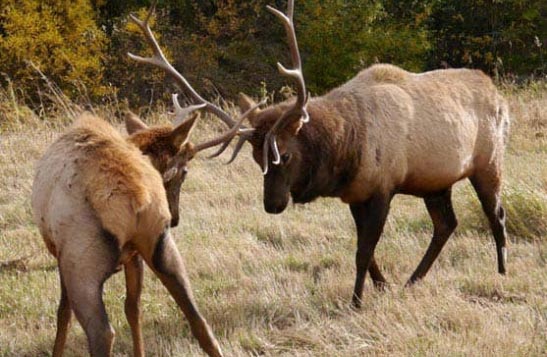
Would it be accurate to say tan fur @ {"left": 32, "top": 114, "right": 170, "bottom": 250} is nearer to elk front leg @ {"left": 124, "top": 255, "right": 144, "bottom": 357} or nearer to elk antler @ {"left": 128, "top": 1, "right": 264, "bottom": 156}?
elk front leg @ {"left": 124, "top": 255, "right": 144, "bottom": 357}

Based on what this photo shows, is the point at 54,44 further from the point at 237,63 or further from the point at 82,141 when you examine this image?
the point at 82,141

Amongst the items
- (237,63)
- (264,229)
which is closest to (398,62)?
(237,63)

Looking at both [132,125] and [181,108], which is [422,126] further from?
[132,125]

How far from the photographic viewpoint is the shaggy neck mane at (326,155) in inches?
253

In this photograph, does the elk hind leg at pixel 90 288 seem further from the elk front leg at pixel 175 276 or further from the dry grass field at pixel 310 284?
the dry grass field at pixel 310 284

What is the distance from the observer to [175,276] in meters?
4.95

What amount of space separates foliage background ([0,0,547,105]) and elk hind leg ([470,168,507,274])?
988 cm

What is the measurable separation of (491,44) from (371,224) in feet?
54.7

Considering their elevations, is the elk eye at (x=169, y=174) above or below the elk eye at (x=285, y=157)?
above

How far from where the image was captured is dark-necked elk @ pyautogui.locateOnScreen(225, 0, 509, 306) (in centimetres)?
635

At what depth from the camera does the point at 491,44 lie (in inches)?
882

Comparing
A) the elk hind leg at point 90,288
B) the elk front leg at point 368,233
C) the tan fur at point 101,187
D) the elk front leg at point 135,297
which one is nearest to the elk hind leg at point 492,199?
the elk front leg at point 368,233

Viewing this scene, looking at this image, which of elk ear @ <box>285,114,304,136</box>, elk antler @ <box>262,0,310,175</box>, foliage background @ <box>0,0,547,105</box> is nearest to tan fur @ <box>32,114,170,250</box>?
elk antler @ <box>262,0,310,175</box>

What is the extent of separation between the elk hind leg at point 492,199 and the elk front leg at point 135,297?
2.88m
